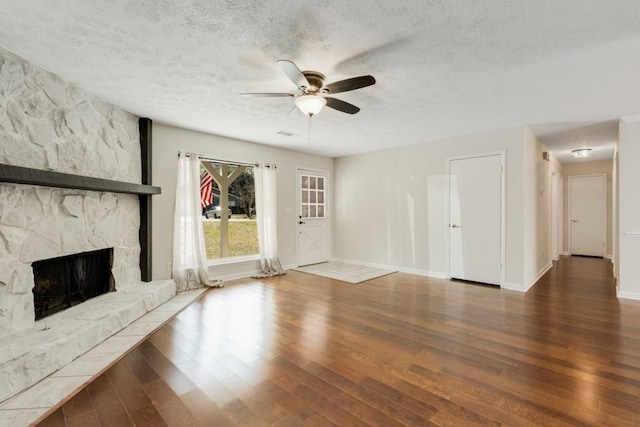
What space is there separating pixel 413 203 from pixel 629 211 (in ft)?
9.66

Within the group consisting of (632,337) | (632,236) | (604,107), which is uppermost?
(604,107)

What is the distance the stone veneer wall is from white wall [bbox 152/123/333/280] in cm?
46

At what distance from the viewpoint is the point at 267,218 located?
559 centimetres

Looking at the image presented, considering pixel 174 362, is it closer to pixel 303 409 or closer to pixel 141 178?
pixel 303 409

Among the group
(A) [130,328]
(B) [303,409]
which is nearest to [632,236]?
(B) [303,409]

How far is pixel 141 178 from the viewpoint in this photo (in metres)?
4.14

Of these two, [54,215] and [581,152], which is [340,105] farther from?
[581,152]

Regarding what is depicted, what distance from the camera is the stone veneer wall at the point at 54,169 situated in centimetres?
241

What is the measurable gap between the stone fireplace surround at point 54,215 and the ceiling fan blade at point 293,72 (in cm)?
213

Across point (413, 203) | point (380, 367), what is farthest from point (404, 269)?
point (380, 367)

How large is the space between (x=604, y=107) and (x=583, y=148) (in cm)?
290

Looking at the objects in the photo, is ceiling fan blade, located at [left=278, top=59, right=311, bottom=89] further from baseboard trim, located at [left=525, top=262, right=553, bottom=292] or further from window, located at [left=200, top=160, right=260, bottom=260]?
window, located at [left=200, top=160, right=260, bottom=260]

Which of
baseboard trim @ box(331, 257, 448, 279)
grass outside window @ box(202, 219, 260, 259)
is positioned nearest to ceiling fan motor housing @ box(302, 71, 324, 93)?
baseboard trim @ box(331, 257, 448, 279)

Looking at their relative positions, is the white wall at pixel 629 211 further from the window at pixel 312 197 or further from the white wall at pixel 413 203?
the window at pixel 312 197
